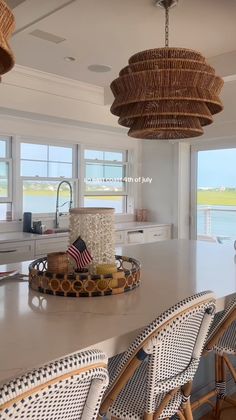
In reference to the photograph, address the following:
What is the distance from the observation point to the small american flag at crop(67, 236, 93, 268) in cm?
179

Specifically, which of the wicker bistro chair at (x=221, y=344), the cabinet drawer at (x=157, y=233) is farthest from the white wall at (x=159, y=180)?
the wicker bistro chair at (x=221, y=344)

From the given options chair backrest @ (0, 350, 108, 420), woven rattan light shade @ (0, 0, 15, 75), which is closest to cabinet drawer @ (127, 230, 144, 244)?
woven rattan light shade @ (0, 0, 15, 75)

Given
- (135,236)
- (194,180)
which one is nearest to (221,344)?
(135,236)

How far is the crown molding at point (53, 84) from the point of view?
4012 millimetres

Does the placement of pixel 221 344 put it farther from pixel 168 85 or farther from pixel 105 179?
pixel 105 179

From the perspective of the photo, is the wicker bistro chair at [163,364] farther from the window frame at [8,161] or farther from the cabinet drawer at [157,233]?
the cabinet drawer at [157,233]

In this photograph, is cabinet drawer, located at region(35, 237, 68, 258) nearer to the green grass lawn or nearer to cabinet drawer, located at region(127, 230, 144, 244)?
cabinet drawer, located at region(127, 230, 144, 244)

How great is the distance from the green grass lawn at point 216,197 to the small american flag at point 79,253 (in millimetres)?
3593

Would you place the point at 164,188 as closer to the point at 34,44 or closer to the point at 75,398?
the point at 34,44

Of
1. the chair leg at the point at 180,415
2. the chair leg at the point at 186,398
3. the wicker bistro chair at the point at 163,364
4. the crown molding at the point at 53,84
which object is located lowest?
the chair leg at the point at 180,415

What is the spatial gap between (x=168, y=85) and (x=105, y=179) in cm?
399

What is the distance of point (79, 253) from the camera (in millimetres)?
1796

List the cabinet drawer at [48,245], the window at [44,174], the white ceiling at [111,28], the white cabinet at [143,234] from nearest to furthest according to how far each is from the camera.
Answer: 1. the white ceiling at [111,28]
2. the cabinet drawer at [48,245]
3. the window at [44,174]
4. the white cabinet at [143,234]

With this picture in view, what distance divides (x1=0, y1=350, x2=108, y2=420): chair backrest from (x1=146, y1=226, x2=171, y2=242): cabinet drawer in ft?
14.7
